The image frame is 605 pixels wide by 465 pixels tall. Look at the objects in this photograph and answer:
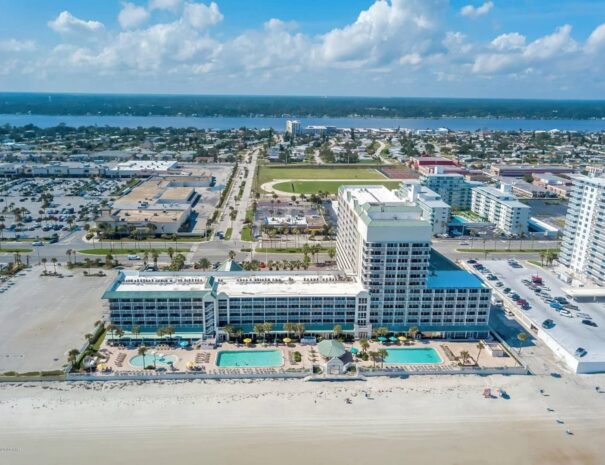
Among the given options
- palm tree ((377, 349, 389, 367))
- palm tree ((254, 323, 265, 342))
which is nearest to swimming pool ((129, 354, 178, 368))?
palm tree ((254, 323, 265, 342))

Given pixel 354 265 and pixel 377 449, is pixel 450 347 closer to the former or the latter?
pixel 354 265

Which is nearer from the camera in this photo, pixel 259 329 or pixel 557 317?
pixel 259 329

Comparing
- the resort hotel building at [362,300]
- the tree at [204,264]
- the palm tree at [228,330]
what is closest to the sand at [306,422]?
the palm tree at [228,330]

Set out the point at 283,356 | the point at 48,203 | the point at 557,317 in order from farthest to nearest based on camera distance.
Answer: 1. the point at 48,203
2. the point at 557,317
3. the point at 283,356

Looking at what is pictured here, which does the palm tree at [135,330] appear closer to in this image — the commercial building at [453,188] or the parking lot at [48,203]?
the parking lot at [48,203]

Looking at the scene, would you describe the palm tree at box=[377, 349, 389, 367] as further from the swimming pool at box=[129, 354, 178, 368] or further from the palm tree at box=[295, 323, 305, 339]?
the swimming pool at box=[129, 354, 178, 368]

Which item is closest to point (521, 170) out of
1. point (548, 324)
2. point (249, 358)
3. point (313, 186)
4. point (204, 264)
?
point (313, 186)

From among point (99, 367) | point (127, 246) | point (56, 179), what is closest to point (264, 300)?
point (99, 367)

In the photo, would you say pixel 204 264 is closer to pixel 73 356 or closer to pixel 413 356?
pixel 73 356
